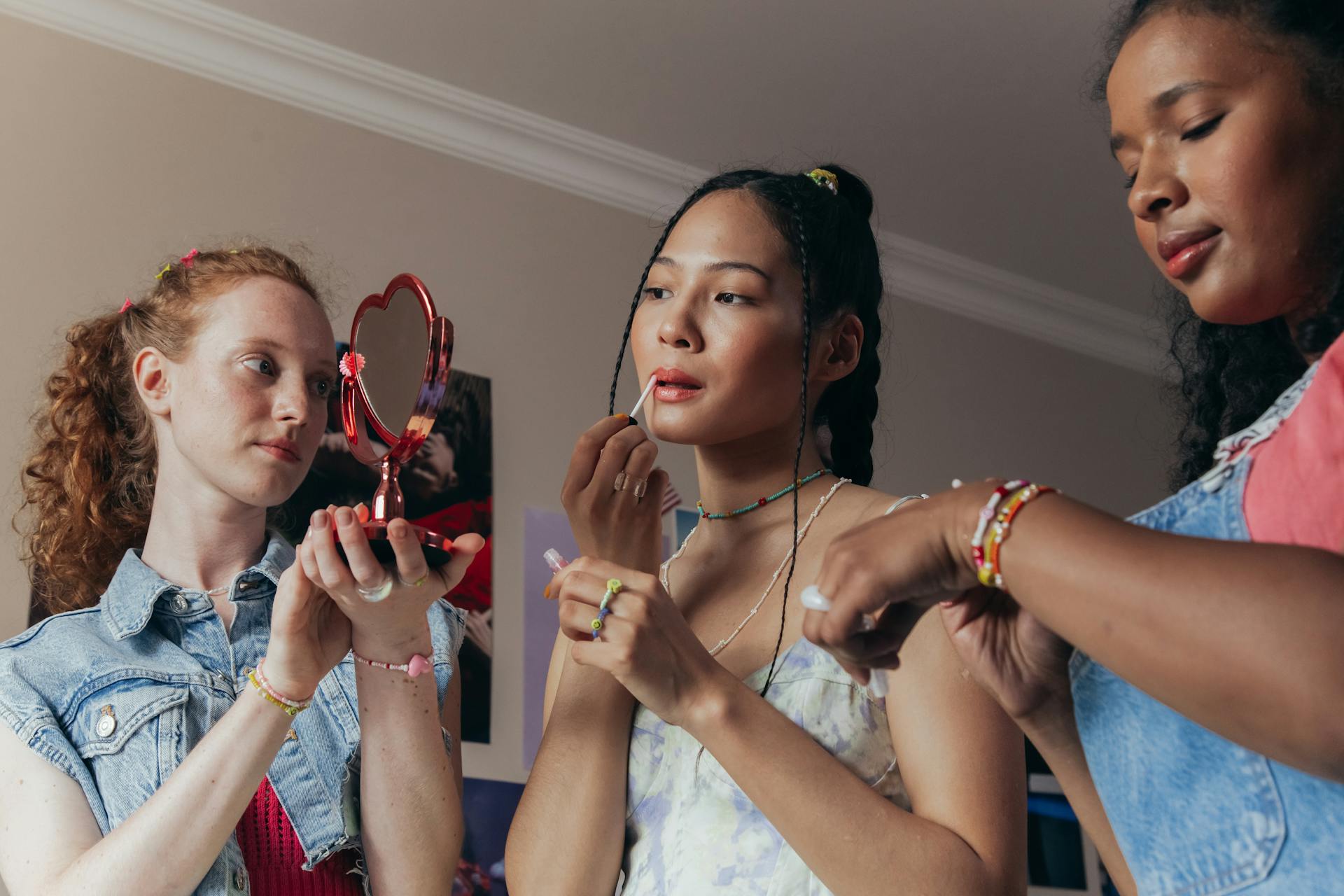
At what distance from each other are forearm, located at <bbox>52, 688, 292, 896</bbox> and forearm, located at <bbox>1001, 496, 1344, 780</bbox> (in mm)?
729

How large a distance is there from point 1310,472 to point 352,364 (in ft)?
2.75

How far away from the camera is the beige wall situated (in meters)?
2.23

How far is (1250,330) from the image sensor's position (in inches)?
40.4

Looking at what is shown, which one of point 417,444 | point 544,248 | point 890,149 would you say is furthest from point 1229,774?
point 890,149

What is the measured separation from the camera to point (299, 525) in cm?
226

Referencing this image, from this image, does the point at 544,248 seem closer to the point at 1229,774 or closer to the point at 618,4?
the point at 618,4

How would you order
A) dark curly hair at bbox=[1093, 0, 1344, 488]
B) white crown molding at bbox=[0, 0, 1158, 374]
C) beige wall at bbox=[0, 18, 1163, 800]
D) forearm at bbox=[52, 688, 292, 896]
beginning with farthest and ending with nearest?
white crown molding at bbox=[0, 0, 1158, 374] → beige wall at bbox=[0, 18, 1163, 800] → forearm at bbox=[52, 688, 292, 896] → dark curly hair at bbox=[1093, 0, 1344, 488]

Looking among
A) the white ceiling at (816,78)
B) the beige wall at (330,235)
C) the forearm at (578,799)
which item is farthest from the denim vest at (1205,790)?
the white ceiling at (816,78)

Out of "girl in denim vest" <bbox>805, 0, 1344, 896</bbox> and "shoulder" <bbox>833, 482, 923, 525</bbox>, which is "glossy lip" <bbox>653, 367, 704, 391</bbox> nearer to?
"shoulder" <bbox>833, 482, 923, 525</bbox>

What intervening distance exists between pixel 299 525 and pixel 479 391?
18.1 inches

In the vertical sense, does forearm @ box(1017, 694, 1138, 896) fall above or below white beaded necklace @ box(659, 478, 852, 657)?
below

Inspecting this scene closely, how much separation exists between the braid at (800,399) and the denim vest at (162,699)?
37 centimetres

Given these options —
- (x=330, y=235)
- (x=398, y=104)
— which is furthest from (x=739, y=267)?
(x=398, y=104)

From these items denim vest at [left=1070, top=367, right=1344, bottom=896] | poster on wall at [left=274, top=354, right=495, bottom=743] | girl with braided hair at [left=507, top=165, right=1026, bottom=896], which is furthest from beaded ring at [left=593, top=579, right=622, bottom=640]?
poster on wall at [left=274, top=354, right=495, bottom=743]
